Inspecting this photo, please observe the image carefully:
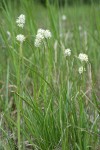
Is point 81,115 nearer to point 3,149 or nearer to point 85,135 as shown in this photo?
point 85,135

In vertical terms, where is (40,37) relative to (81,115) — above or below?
above

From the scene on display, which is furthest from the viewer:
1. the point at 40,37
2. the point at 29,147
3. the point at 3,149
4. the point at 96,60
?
the point at 96,60

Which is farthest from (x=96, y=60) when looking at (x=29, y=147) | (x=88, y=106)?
(x=29, y=147)

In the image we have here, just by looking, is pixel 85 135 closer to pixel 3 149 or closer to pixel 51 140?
pixel 51 140

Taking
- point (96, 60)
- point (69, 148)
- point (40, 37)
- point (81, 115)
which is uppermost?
point (96, 60)

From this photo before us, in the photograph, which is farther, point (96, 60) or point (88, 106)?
point (96, 60)

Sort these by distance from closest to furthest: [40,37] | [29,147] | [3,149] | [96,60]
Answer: [40,37] → [3,149] → [29,147] → [96,60]

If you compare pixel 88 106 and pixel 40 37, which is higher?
pixel 40 37

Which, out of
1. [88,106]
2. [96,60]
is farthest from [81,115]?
[96,60]
